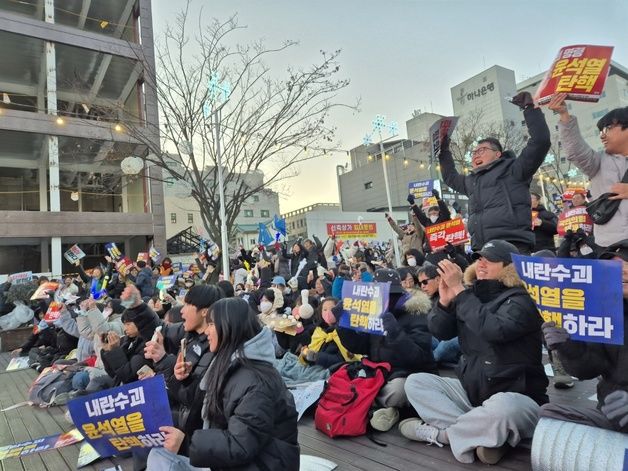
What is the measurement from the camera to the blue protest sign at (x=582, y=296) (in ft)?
7.14

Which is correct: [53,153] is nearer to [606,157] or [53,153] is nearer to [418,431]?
[418,431]

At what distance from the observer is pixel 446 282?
313 cm

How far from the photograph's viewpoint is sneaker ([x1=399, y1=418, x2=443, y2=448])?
326cm

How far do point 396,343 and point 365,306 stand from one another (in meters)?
0.46

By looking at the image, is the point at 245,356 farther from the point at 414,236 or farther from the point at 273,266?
the point at 273,266

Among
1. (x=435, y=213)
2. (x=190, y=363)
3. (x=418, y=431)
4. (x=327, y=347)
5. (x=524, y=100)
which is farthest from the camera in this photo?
(x=435, y=213)

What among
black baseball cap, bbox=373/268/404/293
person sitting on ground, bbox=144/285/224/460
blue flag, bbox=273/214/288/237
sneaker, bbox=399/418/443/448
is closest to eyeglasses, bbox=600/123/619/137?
black baseball cap, bbox=373/268/404/293

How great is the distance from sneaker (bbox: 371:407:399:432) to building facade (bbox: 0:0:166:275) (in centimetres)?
1683

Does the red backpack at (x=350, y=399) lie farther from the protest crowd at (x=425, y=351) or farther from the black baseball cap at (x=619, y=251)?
the black baseball cap at (x=619, y=251)

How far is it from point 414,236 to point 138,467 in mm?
6458

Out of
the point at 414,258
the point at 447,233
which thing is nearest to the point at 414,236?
the point at 414,258

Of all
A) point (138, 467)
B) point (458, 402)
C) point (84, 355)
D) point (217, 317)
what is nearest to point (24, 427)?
point (84, 355)

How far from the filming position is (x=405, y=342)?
3928mm

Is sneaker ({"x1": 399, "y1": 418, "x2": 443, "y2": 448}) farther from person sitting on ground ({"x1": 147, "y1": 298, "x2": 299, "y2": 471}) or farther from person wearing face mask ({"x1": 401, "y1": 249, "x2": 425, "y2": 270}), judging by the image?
person wearing face mask ({"x1": 401, "y1": 249, "x2": 425, "y2": 270})
